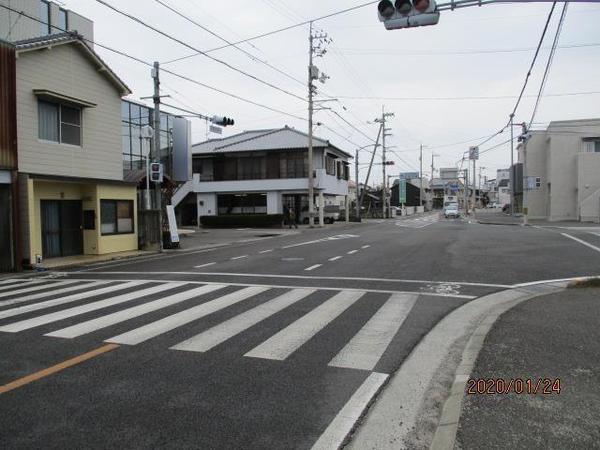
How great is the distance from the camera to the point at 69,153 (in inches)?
709

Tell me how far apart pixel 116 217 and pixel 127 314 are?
12.5 meters

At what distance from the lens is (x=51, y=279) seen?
12.8 meters

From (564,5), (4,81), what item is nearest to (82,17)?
(4,81)

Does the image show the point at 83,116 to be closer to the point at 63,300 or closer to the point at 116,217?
the point at 116,217

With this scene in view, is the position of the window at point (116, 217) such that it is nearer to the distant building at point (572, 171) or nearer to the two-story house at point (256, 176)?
the two-story house at point (256, 176)

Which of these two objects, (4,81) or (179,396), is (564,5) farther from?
(4,81)

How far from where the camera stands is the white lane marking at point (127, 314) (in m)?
6.91

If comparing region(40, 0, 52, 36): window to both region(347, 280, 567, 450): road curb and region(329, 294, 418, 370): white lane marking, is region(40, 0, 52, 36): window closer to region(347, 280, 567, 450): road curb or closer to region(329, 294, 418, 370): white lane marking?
region(329, 294, 418, 370): white lane marking

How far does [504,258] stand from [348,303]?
29.1 feet

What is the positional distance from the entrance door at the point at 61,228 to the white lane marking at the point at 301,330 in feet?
40.9

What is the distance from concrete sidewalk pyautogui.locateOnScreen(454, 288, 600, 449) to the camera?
3.68 meters

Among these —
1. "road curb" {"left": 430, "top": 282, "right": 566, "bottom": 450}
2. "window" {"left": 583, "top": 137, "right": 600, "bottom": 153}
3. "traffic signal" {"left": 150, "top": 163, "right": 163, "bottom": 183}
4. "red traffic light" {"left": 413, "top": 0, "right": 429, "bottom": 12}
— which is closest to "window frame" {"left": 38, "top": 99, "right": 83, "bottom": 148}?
"traffic signal" {"left": 150, "top": 163, "right": 163, "bottom": 183}
